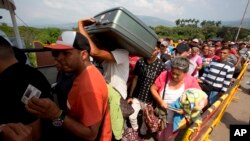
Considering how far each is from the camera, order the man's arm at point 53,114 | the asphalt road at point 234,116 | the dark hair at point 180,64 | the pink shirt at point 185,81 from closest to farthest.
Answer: the man's arm at point 53,114, the dark hair at point 180,64, the pink shirt at point 185,81, the asphalt road at point 234,116

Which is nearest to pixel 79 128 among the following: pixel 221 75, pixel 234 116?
pixel 221 75

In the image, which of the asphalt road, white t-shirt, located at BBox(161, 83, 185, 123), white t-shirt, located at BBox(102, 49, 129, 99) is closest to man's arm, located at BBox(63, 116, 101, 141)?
white t-shirt, located at BBox(102, 49, 129, 99)

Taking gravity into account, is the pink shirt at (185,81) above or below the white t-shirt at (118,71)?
below

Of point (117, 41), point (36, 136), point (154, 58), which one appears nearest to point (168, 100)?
point (154, 58)

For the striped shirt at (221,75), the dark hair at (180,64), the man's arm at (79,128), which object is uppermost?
the man's arm at (79,128)

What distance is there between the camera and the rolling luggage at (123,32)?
2.31 metres

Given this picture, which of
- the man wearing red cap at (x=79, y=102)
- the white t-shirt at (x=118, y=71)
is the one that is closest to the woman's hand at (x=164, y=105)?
the white t-shirt at (x=118, y=71)

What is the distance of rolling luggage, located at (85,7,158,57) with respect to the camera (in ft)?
7.58

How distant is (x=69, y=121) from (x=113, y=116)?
0.63 meters

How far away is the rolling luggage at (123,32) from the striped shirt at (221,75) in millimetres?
2691

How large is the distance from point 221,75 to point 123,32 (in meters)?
3.25

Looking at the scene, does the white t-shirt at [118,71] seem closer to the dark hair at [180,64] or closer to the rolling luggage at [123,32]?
the rolling luggage at [123,32]

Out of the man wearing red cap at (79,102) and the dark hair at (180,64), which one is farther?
the dark hair at (180,64)

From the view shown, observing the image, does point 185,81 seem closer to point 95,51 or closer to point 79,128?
point 95,51
